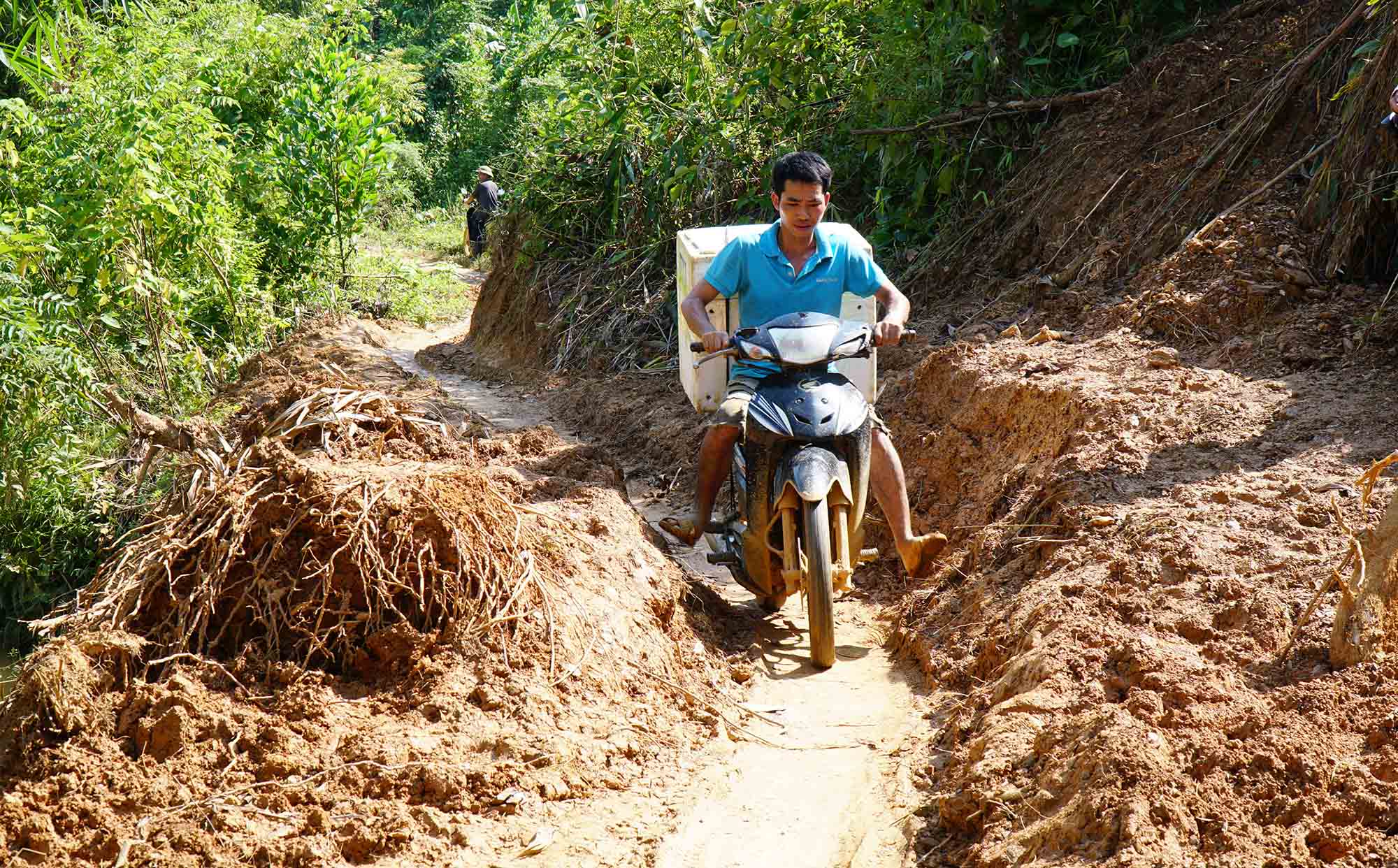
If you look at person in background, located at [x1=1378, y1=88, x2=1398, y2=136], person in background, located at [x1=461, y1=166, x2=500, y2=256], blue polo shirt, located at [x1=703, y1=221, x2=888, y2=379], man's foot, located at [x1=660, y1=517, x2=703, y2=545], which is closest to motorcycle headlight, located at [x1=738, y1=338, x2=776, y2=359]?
blue polo shirt, located at [x1=703, y1=221, x2=888, y2=379]

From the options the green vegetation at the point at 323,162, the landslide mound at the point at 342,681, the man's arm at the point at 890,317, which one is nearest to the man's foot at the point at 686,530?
the landslide mound at the point at 342,681

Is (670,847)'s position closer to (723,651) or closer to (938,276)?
(723,651)

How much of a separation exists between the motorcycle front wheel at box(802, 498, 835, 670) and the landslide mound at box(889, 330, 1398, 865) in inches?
18.6

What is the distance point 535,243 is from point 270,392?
4700 millimetres

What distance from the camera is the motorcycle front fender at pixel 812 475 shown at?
Answer: 4.61 meters

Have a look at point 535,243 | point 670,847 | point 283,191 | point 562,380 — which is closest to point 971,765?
point 670,847

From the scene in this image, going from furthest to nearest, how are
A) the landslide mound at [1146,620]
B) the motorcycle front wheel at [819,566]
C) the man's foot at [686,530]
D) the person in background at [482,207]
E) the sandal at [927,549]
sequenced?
1. the person in background at [482,207]
2. the man's foot at [686,530]
3. the sandal at [927,549]
4. the motorcycle front wheel at [819,566]
5. the landslide mound at [1146,620]

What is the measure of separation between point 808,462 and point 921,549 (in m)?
0.74

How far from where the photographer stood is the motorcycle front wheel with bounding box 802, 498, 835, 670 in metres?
4.59

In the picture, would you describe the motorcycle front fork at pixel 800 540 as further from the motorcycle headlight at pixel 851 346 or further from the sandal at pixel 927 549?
the motorcycle headlight at pixel 851 346

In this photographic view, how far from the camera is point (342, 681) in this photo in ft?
13.0

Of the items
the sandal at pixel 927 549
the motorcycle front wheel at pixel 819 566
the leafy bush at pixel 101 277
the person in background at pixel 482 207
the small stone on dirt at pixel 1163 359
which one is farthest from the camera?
the person in background at pixel 482 207

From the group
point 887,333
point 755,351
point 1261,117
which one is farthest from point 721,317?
point 1261,117

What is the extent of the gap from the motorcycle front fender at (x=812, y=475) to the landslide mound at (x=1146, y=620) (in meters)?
0.79
